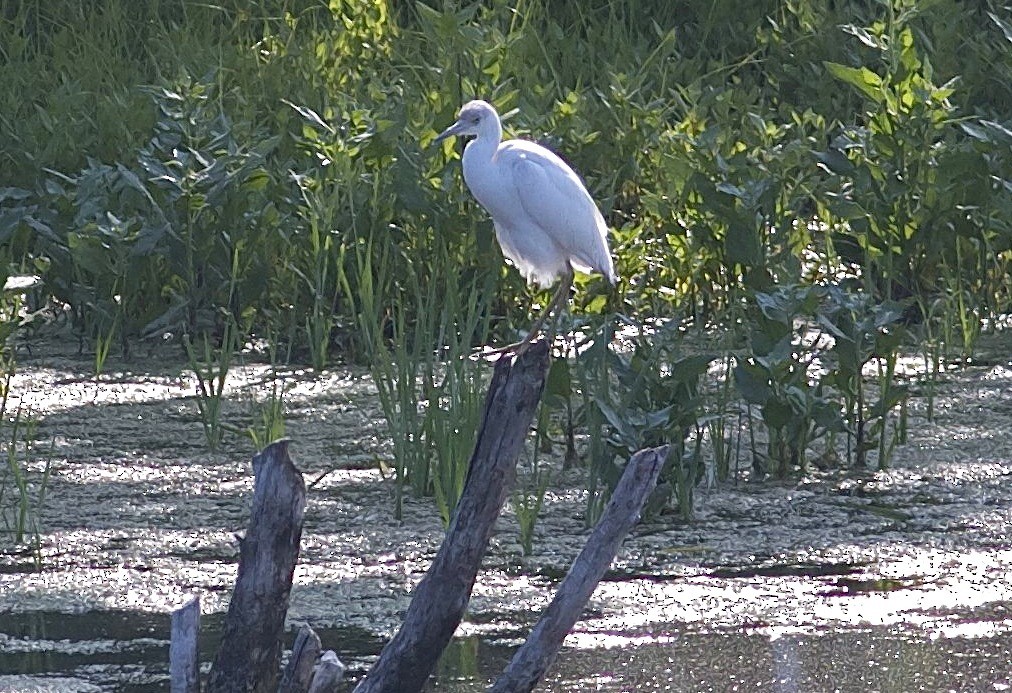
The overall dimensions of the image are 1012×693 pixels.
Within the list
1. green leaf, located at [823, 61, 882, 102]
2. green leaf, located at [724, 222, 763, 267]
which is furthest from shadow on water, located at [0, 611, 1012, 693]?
green leaf, located at [823, 61, 882, 102]

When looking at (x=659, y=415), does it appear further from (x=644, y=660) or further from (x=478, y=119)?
(x=478, y=119)

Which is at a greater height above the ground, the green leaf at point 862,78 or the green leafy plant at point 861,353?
the green leaf at point 862,78

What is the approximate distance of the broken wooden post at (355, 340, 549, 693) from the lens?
7.98 feet

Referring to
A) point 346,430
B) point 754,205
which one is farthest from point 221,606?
point 754,205

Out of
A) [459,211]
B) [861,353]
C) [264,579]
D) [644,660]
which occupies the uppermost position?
[459,211]

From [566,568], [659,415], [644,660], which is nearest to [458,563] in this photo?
[644,660]

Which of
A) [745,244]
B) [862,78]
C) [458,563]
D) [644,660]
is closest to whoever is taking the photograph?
[458,563]

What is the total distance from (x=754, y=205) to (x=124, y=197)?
1614mm

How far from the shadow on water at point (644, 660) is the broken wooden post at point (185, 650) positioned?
632 mm

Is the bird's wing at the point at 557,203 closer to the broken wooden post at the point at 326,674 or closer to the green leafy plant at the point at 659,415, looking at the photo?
the green leafy plant at the point at 659,415

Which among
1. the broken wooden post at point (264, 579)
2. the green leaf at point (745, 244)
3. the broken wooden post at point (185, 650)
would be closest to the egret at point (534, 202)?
the green leaf at point (745, 244)

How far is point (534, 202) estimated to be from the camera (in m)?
4.07

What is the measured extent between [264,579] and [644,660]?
2.66ft

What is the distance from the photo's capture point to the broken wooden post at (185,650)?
2238 millimetres
